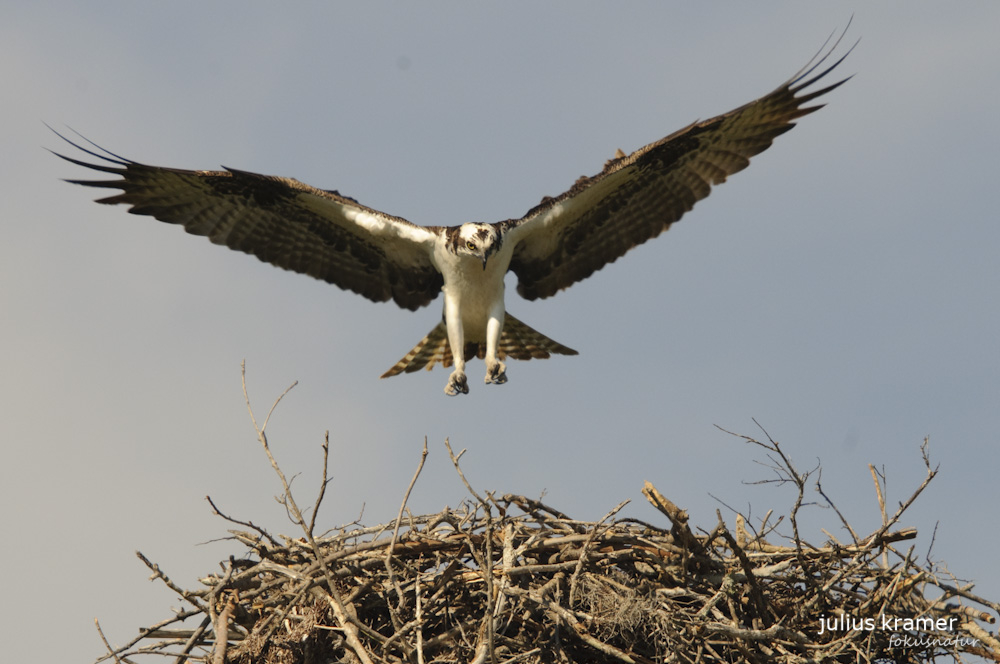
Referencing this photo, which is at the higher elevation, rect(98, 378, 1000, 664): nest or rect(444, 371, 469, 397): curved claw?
rect(444, 371, 469, 397): curved claw

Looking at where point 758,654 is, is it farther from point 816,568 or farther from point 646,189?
point 646,189

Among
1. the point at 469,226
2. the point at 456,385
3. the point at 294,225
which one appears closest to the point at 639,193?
the point at 469,226

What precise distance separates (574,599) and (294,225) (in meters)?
4.60

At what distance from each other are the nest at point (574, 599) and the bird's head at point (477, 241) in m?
2.69

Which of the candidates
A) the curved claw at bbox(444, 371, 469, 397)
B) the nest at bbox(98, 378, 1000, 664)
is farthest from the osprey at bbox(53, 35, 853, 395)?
the nest at bbox(98, 378, 1000, 664)

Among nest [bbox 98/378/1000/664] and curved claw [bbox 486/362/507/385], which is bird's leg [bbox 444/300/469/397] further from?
nest [bbox 98/378/1000/664]

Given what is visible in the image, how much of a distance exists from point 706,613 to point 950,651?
1.41 m

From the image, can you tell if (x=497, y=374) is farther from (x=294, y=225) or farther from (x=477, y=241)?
(x=294, y=225)

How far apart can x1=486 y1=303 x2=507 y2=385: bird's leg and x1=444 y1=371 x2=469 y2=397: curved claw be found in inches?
8.3

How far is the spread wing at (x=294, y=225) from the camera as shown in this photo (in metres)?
9.05

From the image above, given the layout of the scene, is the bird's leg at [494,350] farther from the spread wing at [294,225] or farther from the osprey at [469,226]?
the spread wing at [294,225]

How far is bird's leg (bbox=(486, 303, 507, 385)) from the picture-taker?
9.06m

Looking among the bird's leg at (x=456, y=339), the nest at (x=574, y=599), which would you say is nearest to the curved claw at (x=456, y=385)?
the bird's leg at (x=456, y=339)

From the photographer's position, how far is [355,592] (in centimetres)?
642
